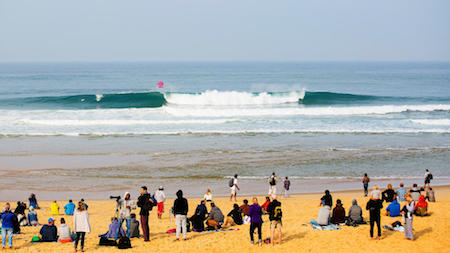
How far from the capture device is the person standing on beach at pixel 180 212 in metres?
10.9

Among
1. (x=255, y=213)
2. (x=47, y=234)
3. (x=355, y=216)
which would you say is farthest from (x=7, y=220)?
(x=355, y=216)

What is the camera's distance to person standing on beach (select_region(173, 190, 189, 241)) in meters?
10.9

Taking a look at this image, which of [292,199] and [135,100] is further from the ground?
[135,100]

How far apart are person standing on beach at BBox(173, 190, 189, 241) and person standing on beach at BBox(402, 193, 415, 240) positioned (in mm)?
5068

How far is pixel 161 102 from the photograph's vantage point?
54.1 meters

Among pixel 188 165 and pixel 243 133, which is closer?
pixel 188 165

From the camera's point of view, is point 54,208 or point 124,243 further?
point 54,208

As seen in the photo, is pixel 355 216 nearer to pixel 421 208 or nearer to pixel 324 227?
pixel 324 227

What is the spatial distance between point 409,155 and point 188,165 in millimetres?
11943

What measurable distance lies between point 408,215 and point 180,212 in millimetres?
5318

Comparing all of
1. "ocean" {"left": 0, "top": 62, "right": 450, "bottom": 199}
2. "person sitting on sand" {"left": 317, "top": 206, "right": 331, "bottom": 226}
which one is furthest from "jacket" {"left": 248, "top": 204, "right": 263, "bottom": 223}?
"ocean" {"left": 0, "top": 62, "right": 450, "bottom": 199}

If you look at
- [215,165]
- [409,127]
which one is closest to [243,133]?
[215,165]

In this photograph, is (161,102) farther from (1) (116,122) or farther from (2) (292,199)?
(2) (292,199)

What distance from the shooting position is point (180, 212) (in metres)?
11.1
